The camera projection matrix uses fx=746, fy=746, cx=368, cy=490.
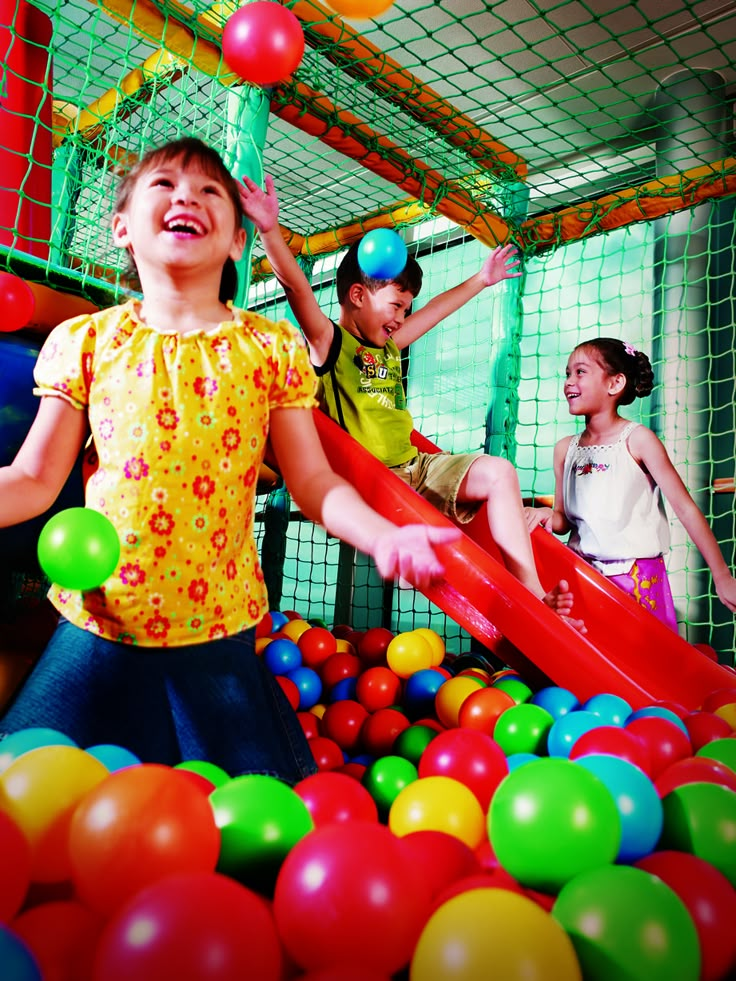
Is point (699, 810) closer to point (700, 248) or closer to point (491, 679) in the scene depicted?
point (491, 679)

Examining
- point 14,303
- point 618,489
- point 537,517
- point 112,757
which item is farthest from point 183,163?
point 618,489

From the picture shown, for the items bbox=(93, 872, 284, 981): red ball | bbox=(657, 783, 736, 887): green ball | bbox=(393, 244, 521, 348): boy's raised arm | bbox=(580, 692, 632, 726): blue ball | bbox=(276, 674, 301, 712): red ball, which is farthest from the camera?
bbox=(393, 244, 521, 348): boy's raised arm

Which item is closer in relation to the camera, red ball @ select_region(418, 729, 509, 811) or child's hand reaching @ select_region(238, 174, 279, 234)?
red ball @ select_region(418, 729, 509, 811)

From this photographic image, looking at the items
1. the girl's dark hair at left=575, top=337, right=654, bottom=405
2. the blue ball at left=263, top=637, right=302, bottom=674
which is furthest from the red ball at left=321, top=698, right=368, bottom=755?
the girl's dark hair at left=575, top=337, right=654, bottom=405

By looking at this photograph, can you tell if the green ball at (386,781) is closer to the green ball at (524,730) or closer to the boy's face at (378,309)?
the green ball at (524,730)

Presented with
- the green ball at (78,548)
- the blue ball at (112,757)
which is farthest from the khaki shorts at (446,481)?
the blue ball at (112,757)

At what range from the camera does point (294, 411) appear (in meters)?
1.01

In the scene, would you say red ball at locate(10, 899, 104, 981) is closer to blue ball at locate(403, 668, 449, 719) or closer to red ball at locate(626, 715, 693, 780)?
red ball at locate(626, 715, 693, 780)

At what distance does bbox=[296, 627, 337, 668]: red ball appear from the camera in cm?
171

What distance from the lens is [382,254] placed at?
1618 millimetres

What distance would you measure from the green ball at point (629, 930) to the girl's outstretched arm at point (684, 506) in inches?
57.8

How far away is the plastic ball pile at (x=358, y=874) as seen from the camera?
1.30ft

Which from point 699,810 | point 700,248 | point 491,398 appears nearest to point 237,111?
point 491,398

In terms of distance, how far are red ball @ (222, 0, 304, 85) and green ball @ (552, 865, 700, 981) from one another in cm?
136
